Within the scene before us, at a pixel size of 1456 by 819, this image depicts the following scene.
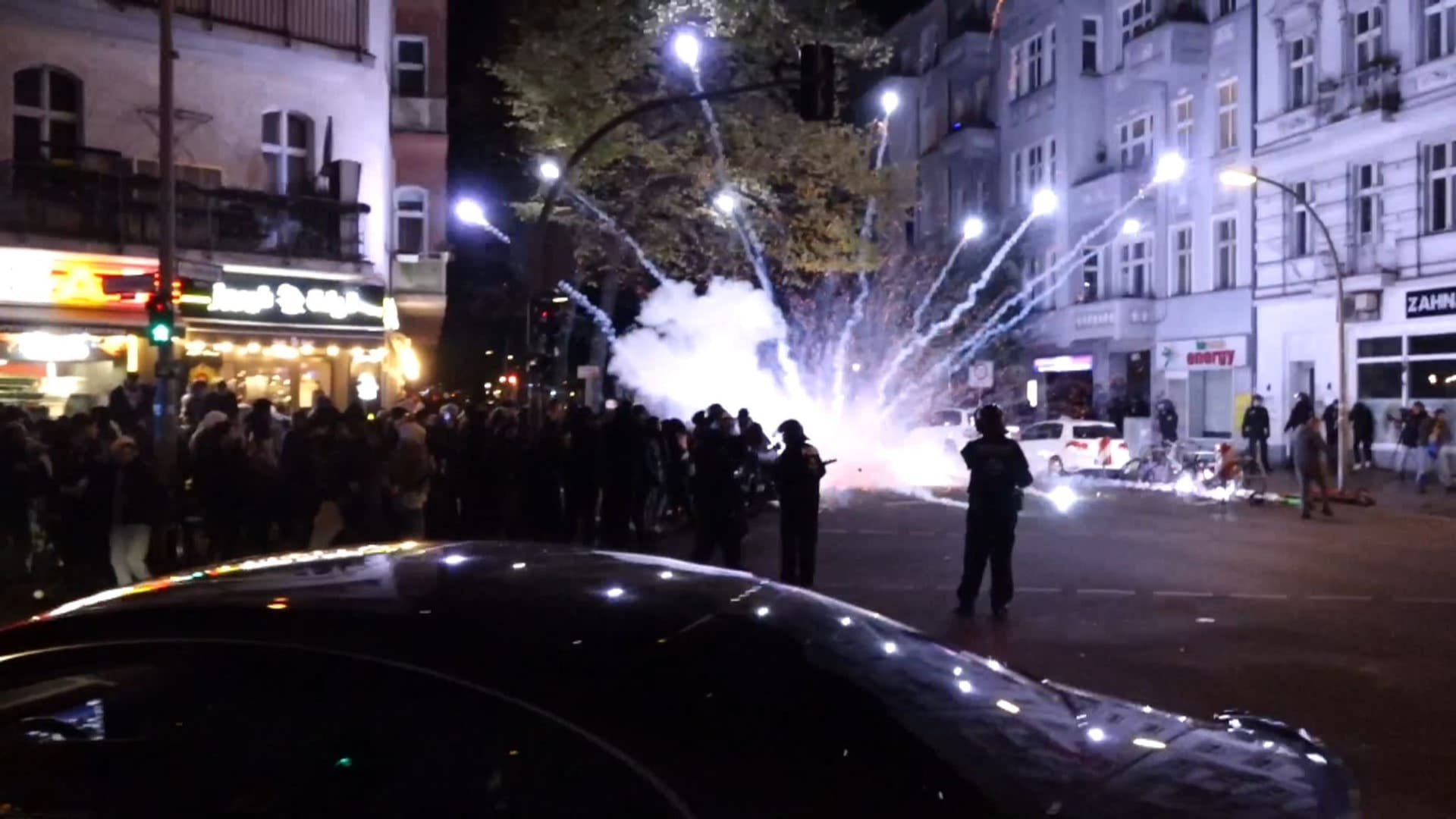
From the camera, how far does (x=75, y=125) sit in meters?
19.7

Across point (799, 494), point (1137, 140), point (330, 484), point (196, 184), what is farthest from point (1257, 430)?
point (330, 484)

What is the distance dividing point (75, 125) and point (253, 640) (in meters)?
19.2

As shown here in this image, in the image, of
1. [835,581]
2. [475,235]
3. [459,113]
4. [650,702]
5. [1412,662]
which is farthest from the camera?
[475,235]

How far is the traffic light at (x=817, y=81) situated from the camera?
1650 cm

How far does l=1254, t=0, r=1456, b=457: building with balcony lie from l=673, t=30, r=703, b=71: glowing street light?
12.2 meters

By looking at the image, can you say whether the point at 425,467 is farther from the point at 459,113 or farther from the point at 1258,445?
the point at 459,113

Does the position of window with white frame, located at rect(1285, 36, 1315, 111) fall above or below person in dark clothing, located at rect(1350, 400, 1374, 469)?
above

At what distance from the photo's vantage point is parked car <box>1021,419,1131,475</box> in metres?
29.8

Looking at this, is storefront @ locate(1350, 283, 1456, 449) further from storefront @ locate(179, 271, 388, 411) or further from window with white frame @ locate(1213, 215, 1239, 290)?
storefront @ locate(179, 271, 388, 411)

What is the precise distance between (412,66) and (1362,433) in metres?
21.3

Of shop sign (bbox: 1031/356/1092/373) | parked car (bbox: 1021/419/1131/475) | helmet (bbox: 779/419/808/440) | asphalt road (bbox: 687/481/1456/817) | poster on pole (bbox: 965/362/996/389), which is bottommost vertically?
asphalt road (bbox: 687/481/1456/817)

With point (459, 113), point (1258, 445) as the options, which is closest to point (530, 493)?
point (1258, 445)

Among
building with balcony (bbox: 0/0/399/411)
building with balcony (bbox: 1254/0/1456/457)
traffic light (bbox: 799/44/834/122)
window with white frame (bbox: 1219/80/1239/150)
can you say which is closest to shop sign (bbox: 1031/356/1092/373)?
building with balcony (bbox: 1254/0/1456/457)

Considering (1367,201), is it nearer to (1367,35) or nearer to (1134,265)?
(1367,35)
